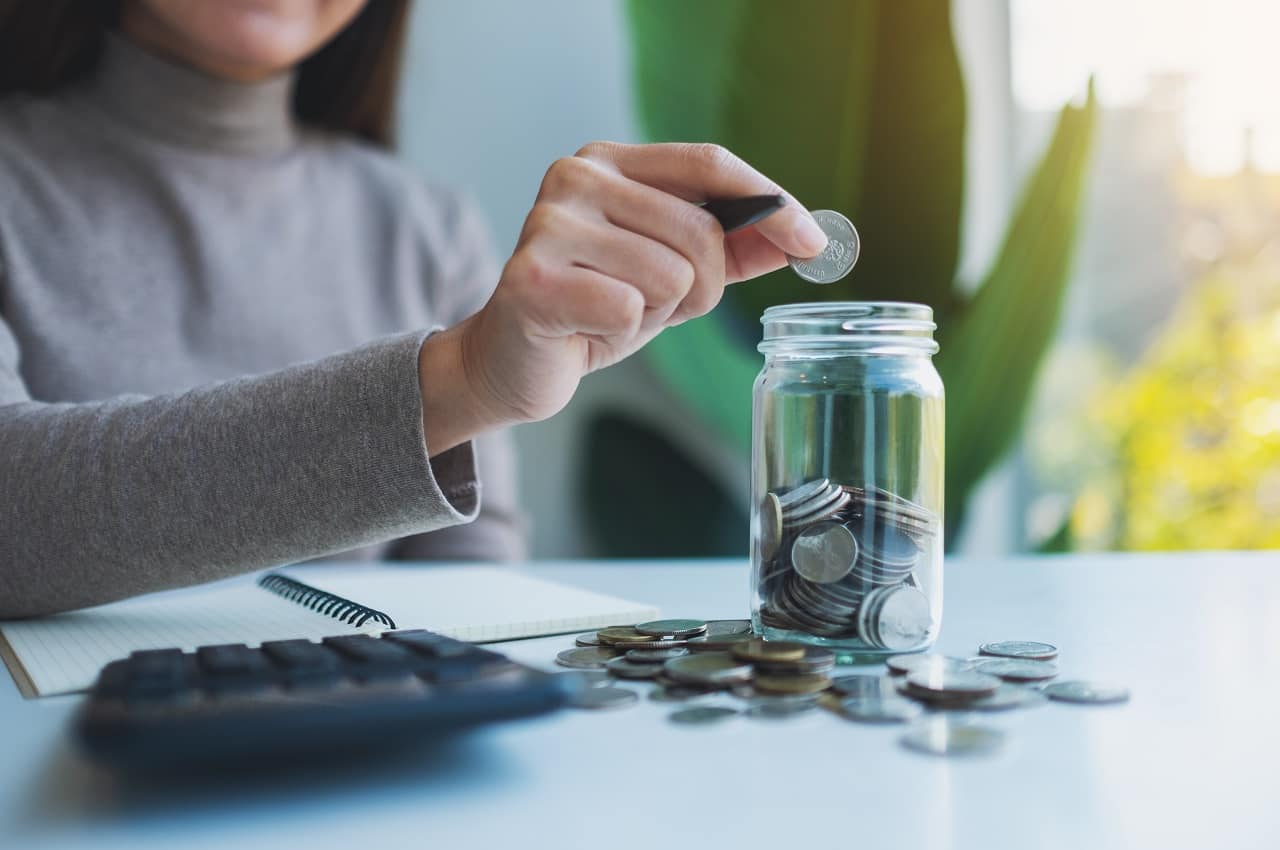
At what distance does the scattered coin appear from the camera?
0.56 meters

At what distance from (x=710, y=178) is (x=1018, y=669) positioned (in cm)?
30

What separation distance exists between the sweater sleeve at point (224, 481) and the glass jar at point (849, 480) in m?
0.20

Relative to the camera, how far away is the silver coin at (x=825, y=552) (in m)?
0.55

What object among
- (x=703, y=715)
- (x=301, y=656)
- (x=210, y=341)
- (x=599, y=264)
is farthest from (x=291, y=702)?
(x=210, y=341)

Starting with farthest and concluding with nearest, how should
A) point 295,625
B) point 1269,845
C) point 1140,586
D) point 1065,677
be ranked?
point 1140,586 < point 295,625 < point 1065,677 < point 1269,845

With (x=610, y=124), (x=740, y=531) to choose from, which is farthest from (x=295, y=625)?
(x=610, y=124)

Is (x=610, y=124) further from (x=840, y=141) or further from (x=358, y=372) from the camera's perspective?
(x=358, y=372)

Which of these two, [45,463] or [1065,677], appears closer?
[1065,677]

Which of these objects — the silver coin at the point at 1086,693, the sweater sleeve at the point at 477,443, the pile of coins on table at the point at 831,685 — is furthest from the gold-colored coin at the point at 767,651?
the sweater sleeve at the point at 477,443

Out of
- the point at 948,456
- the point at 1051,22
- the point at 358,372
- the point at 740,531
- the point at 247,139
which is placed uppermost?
the point at 1051,22

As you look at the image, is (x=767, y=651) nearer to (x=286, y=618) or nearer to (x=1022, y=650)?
(x=1022, y=650)

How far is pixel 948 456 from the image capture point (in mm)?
1638

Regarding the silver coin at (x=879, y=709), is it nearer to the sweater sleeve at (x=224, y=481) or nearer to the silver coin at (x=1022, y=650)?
the silver coin at (x=1022, y=650)

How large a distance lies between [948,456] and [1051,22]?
102 cm
